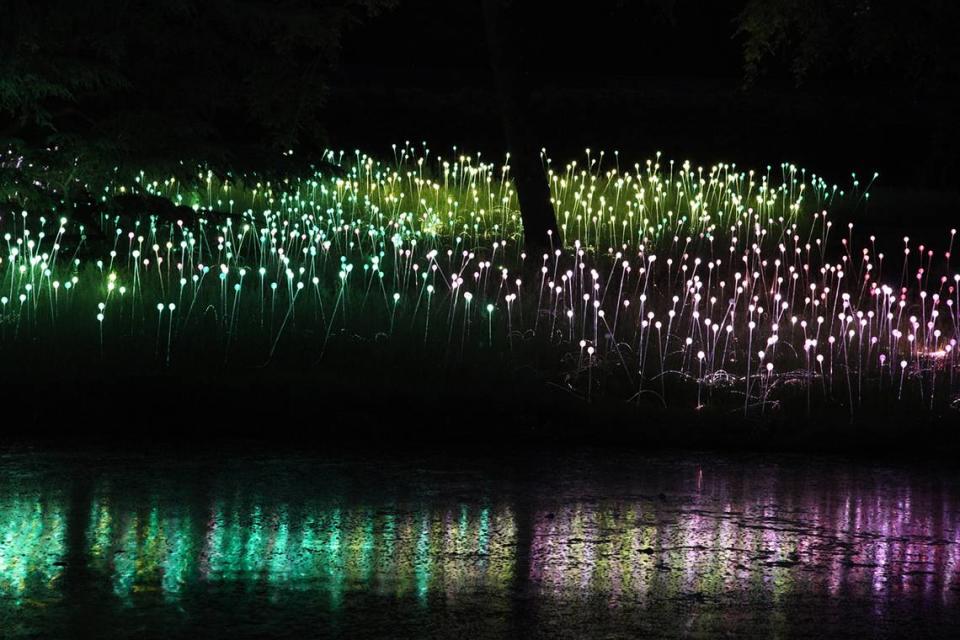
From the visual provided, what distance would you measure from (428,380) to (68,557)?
4207 mm

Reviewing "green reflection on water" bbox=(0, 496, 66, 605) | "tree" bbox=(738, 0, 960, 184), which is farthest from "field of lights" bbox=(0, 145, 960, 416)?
"green reflection on water" bbox=(0, 496, 66, 605)

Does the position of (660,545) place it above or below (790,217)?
below

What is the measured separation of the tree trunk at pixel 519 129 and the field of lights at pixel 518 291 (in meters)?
0.44

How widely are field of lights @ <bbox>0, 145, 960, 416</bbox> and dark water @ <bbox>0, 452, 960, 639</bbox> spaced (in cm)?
201

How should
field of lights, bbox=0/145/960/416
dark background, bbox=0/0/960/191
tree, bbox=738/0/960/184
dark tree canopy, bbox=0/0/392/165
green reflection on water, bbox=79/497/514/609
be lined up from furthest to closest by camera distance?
tree, bbox=738/0/960/184 < dark background, bbox=0/0/960/191 < dark tree canopy, bbox=0/0/392/165 < field of lights, bbox=0/145/960/416 < green reflection on water, bbox=79/497/514/609

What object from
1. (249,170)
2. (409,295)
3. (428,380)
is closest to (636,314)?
(409,295)

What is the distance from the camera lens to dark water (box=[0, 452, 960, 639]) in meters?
5.85

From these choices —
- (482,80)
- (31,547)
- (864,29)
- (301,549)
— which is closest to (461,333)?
(301,549)

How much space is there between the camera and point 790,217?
57.1ft

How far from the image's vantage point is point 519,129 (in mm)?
16109

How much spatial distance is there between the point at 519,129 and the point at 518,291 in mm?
3420

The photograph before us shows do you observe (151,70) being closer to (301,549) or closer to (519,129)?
(519,129)

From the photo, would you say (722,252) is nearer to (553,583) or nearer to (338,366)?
(338,366)

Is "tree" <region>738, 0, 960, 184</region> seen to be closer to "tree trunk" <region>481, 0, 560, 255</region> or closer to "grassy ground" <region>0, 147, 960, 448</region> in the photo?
"grassy ground" <region>0, 147, 960, 448</region>
